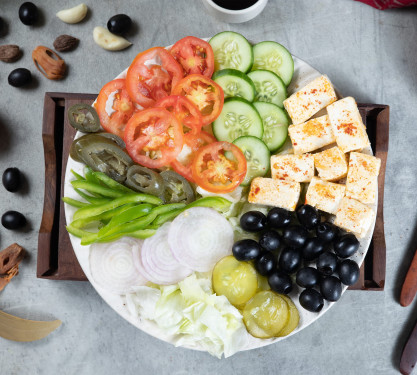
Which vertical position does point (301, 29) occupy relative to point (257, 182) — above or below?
above

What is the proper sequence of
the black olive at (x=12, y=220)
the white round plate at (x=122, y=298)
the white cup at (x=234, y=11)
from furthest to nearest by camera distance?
the black olive at (x=12, y=220) < the white cup at (x=234, y=11) < the white round plate at (x=122, y=298)

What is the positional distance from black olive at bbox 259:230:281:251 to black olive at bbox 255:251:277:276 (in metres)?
0.03

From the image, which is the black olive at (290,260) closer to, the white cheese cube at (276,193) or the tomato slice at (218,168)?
the white cheese cube at (276,193)

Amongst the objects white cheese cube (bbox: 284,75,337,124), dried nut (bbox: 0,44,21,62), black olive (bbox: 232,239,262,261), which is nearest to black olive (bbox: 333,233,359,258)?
black olive (bbox: 232,239,262,261)

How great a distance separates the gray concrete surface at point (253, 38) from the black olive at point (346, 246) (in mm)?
633

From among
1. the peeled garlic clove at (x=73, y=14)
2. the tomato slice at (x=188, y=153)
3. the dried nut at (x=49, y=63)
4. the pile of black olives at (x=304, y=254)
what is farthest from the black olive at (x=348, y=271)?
the peeled garlic clove at (x=73, y=14)

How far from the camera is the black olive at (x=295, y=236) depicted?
1.77 metres

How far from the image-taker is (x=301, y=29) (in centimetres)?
237

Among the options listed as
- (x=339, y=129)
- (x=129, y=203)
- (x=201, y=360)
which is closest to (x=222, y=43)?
(x=339, y=129)

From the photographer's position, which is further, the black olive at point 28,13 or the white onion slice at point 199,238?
the black olive at point 28,13

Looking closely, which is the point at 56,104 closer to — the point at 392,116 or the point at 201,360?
the point at 201,360

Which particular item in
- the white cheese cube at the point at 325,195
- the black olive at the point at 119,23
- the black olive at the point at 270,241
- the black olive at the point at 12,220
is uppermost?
the black olive at the point at 119,23

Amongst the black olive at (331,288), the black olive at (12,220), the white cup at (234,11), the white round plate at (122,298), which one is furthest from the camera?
the black olive at (12,220)

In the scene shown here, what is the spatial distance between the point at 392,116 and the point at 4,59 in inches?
81.4
